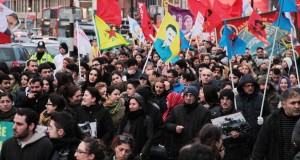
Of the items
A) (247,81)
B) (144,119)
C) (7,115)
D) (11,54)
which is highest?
(247,81)

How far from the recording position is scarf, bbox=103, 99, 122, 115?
10914 mm

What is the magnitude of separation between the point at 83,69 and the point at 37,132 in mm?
7990

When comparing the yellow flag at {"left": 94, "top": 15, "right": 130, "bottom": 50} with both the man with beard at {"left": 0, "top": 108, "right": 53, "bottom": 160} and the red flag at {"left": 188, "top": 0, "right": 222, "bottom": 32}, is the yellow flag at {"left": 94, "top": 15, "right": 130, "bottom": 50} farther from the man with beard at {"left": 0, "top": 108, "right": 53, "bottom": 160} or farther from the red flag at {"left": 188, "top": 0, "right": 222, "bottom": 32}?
the man with beard at {"left": 0, "top": 108, "right": 53, "bottom": 160}

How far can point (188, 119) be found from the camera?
10016mm

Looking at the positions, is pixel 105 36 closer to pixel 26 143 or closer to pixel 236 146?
pixel 236 146

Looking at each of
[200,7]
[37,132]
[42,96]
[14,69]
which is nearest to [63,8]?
[200,7]

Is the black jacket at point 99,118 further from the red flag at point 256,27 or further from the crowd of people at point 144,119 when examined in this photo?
the red flag at point 256,27

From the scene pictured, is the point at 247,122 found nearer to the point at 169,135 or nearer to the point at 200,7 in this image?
the point at 169,135

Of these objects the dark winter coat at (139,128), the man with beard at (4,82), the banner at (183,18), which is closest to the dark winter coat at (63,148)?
the dark winter coat at (139,128)

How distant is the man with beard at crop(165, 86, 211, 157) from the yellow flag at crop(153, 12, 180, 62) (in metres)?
5.86

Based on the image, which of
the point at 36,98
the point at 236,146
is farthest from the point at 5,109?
the point at 236,146

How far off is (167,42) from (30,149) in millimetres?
8715

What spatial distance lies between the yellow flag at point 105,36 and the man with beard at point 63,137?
10893 mm

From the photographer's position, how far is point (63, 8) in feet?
183
